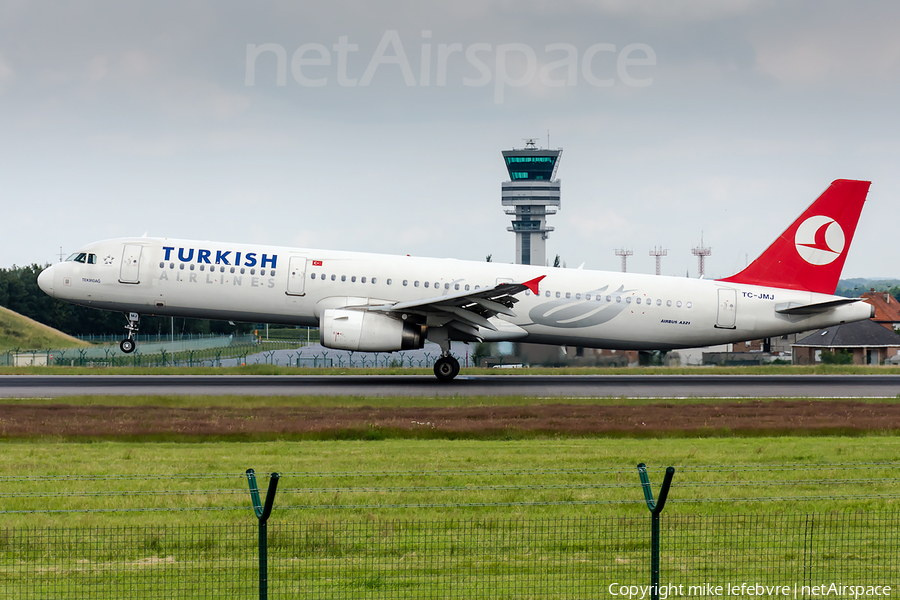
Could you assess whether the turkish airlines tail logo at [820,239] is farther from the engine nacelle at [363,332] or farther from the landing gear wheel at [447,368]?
the engine nacelle at [363,332]

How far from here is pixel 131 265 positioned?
108 feet

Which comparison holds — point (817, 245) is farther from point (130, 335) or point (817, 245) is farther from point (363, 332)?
point (130, 335)

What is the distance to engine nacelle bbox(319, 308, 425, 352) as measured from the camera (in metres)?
31.1

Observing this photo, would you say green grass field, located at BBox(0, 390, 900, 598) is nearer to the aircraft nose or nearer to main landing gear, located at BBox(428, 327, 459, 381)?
main landing gear, located at BBox(428, 327, 459, 381)

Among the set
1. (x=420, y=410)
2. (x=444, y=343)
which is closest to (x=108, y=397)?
(x=420, y=410)

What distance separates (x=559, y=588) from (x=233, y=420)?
568 inches

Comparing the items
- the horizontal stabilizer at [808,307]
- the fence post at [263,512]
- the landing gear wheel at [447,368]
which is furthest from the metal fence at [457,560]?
the horizontal stabilizer at [808,307]

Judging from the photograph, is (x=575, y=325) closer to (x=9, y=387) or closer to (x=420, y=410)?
(x=420, y=410)

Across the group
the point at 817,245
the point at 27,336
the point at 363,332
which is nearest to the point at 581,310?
the point at 363,332

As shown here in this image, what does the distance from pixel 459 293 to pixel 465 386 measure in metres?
3.61

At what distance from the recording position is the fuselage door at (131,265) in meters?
32.8

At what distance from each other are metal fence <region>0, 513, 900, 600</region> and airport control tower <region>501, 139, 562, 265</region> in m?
144

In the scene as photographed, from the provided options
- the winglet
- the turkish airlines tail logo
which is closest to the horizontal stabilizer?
the turkish airlines tail logo

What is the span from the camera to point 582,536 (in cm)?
1028
